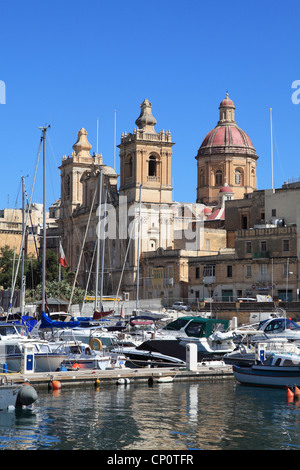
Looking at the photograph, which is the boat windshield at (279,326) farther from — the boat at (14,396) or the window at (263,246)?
the window at (263,246)

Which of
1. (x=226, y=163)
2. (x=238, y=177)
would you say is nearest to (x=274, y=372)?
(x=226, y=163)

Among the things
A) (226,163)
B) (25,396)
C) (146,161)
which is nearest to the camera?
(25,396)

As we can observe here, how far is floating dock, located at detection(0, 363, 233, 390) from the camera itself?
29.3m

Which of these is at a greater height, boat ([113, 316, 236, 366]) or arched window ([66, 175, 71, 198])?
arched window ([66, 175, 71, 198])

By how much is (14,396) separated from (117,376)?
7695 millimetres

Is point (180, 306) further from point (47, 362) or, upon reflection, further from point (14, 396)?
point (14, 396)

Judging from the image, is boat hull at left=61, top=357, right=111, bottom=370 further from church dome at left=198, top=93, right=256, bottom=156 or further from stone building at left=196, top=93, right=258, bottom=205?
church dome at left=198, top=93, right=256, bottom=156

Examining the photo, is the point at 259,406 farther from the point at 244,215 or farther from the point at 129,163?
the point at 129,163

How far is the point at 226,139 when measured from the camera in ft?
326

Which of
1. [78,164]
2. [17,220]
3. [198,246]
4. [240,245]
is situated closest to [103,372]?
[240,245]

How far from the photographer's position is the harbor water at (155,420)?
813 inches

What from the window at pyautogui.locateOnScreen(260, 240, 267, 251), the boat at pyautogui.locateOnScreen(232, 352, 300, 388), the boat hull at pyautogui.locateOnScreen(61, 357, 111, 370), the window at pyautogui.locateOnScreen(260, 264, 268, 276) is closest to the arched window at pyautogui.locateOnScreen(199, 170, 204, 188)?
the window at pyautogui.locateOnScreen(260, 240, 267, 251)

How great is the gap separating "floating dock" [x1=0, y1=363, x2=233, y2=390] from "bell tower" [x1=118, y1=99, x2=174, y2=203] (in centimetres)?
4720

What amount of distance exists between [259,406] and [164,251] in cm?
4859
